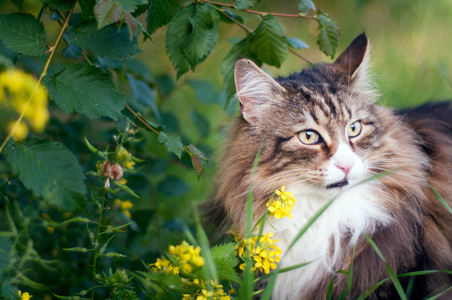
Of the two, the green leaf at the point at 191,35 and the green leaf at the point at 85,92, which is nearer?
the green leaf at the point at 85,92

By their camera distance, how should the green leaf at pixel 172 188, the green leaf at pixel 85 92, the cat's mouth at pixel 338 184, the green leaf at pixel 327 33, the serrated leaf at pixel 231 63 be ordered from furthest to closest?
the green leaf at pixel 172 188 < the serrated leaf at pixel 231 63 < the green leaf at pixel 327 33 < the cat's mouth at pixel 338 184 < the green leaf at pixel 85 92

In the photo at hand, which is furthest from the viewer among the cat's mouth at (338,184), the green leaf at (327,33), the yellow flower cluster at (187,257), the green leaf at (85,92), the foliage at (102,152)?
the green leaf at (327,33)

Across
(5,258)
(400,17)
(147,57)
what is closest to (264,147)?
(5,258)

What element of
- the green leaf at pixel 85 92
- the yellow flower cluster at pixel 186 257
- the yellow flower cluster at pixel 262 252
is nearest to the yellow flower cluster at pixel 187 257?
the yellow flower cluster at pixel 186 257

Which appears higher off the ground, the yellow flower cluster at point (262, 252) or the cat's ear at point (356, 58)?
the cat's ear at point (356, 58)

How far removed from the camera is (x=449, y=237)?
1.99m

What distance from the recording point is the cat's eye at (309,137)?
1.92m

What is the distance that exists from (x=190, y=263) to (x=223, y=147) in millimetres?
997

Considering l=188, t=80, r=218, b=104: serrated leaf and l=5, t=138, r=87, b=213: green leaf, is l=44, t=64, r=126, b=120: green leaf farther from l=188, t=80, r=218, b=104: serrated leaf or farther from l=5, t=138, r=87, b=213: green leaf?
l=188, t=80, r=218, b=104: serrated leaf

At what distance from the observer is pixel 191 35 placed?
5.86 ft

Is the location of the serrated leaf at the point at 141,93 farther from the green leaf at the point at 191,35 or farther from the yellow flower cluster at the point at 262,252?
the yellow flower cluster at the point at 262,252

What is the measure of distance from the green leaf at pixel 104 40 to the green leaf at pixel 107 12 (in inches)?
8.3

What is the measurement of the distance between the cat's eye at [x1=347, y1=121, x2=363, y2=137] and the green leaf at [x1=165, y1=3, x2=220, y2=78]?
683mm

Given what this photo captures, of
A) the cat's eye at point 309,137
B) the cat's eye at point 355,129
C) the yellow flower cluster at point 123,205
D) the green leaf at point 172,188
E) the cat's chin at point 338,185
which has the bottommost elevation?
the yellow flower cluster at point 123,205
